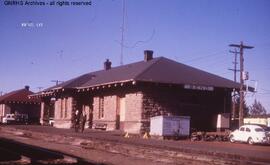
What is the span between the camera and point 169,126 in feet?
76.2

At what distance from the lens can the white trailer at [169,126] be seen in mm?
23094

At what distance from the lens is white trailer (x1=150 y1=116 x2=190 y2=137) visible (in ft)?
75.8

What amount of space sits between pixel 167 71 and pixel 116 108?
436 centimetres

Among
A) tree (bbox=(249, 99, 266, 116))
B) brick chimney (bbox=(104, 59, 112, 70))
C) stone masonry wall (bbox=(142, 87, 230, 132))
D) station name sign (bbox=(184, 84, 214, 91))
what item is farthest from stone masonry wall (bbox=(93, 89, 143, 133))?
tree (bbox=(249, 99, 266, 116))

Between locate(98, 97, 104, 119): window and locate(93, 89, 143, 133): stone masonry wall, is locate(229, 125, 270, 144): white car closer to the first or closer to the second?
locate(93, 89, 143, 133): stone masonry wall

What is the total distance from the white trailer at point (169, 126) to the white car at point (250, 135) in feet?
9.99

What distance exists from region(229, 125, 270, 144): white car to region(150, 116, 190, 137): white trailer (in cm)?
305

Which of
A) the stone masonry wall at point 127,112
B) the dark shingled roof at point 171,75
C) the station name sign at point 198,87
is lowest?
the stone masonry wall at point 127,112

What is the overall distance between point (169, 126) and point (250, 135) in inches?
206

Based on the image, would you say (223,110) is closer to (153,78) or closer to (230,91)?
(230,91)

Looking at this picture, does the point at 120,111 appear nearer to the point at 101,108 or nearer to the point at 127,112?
the point at 127,112

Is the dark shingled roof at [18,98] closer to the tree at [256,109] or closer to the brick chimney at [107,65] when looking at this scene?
the brick chimney at [107,65]

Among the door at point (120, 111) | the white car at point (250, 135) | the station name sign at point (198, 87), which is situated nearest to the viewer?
the white car at point (250, 135)

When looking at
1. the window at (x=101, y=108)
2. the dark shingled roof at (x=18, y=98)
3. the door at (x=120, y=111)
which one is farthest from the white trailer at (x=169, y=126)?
the dark shingled roof at (x=18, y=98)
